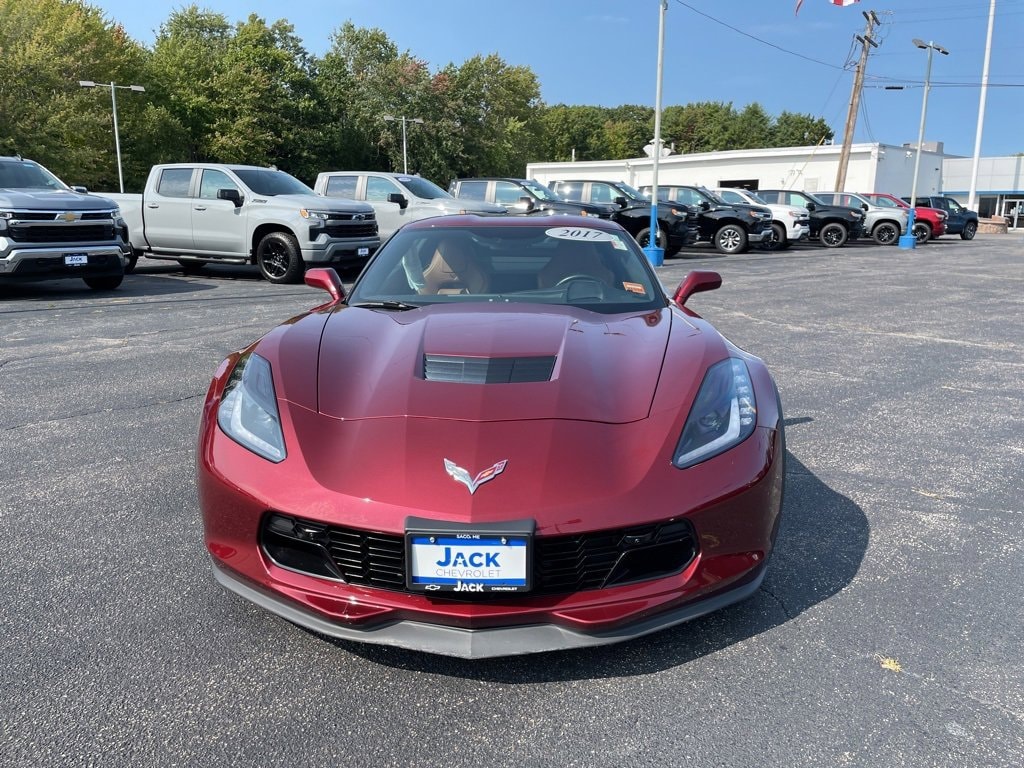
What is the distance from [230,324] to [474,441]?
6.81 m

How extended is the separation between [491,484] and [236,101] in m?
54.6

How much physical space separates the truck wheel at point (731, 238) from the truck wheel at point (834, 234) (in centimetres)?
537

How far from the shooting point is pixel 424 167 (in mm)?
59188

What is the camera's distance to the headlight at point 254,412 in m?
2.40

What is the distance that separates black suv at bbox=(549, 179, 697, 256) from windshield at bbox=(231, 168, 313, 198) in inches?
279

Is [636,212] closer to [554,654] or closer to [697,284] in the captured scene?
[697,284]

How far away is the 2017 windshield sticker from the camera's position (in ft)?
13.1

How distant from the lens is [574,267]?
3.81 metres

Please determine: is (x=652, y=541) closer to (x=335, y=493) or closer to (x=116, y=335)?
(x=335, y=493)

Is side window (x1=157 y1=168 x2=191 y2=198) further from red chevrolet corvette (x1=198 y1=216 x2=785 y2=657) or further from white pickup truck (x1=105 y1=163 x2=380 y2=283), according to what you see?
red chevrolet corvette (x1=198 y1=216 x2=785 y2=657)

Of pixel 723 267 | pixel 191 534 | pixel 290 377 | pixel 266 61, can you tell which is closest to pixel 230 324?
pixel 191 534

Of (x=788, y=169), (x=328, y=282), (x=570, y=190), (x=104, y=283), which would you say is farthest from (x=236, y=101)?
(x=328, y=282)

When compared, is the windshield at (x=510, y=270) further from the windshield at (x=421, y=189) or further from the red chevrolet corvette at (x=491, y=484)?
the windshield at (x=421, y=189)

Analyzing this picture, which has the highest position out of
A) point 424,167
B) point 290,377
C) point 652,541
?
point 424,167
